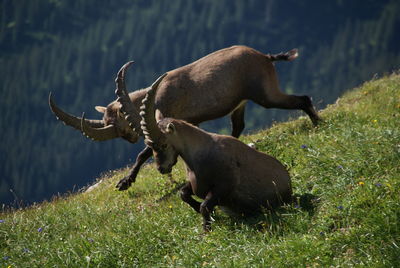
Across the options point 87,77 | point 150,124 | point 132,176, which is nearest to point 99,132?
point 132,176

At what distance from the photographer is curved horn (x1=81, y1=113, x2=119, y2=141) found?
11.3 m

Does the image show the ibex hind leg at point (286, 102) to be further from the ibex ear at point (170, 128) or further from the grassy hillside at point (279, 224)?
the ibex ear at point (170, 128)

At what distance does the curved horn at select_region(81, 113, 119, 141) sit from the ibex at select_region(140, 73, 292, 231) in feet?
12.1

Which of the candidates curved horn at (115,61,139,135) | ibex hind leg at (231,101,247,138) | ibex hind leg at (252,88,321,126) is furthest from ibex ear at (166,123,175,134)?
ibex hind leg at (231,101,247,138)

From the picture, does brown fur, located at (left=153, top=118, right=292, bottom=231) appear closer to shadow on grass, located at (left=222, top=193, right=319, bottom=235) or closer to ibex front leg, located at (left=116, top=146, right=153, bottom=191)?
shadow on grass, located at (left=222, top=193, right=319, bottom=235)

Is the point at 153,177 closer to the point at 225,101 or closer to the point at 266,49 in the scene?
the point at 225,101

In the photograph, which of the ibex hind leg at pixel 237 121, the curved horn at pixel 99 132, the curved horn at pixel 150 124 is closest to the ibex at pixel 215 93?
the curved horn at pixel 99 132

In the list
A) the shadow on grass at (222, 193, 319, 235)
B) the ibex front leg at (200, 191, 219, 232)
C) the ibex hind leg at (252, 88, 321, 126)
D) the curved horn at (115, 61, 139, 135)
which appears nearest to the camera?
the shadow on grass at (222, 193, 319, 235)

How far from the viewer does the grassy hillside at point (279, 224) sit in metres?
5.91

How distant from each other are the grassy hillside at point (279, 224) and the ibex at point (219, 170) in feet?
0.93

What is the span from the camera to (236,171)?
299 inches

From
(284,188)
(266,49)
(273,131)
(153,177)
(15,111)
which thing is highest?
(284,188)

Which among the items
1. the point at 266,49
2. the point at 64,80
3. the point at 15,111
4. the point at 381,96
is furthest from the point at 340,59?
the point at 381,96

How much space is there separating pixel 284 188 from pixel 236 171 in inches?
28.3
